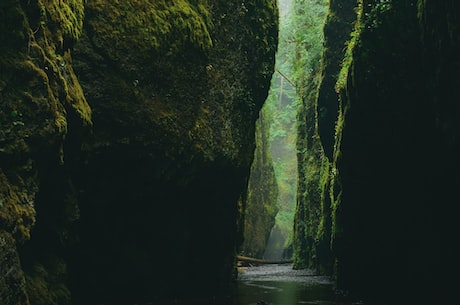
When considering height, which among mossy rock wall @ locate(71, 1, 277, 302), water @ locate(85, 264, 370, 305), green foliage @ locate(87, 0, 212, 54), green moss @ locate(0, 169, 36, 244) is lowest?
water @ locate(85, 264, 370, 305)

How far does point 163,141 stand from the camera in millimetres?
9578

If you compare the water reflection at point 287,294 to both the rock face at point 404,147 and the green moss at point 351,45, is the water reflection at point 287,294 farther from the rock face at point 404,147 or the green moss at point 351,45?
the green moss at point 351,45

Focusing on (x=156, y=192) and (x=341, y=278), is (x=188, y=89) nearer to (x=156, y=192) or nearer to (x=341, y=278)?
(x=156, y=192)

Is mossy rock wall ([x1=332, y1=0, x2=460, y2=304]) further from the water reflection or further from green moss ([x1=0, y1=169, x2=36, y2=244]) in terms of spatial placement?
green moss ([x1=0, y1=169, x2=36, y2=244])

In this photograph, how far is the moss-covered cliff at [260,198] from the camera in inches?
1190

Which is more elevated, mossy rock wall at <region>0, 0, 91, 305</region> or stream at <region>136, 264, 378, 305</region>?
mossy rock wall at <region>0, 0, 91, 305</region>

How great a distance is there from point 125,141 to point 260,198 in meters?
24.1

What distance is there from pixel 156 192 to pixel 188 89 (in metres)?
2.16

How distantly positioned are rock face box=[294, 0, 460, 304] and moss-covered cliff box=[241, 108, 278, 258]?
18110mm

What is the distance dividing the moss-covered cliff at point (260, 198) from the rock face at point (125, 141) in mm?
16716

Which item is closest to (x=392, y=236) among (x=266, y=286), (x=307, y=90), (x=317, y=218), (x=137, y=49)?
(x=266, y=286)

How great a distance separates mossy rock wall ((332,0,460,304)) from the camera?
25.9 feet

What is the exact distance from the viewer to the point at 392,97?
934 cm

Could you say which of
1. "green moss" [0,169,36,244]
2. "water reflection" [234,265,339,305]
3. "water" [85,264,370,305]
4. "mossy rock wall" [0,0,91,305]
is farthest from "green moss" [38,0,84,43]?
"water reflection" [234,265,339,305]
